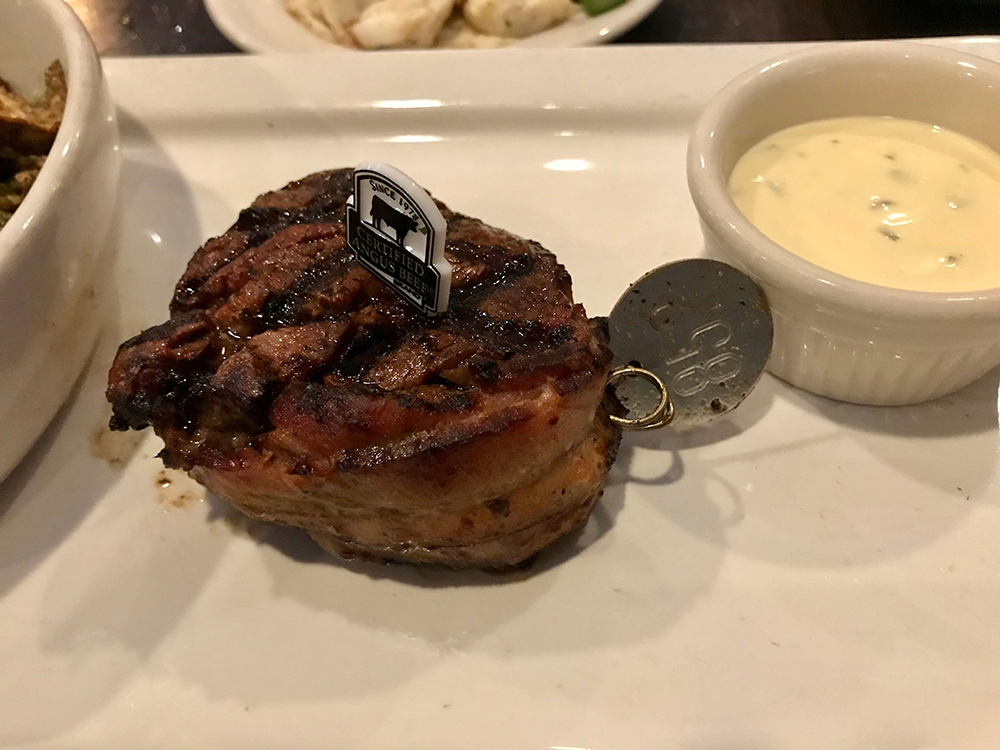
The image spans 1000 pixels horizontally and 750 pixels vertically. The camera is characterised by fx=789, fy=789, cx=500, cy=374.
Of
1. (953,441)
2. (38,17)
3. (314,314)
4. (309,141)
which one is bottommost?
(953,441)

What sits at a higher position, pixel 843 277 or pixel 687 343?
pixel 843 277

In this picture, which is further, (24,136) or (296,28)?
(296,28)

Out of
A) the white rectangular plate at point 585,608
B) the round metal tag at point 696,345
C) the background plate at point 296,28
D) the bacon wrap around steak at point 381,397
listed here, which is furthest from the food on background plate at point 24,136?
the round metal tag at point 696,345

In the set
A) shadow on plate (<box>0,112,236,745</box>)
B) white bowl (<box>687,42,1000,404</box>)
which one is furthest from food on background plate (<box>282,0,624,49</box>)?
shadow on plate (<box>0,112,236,745</box>)

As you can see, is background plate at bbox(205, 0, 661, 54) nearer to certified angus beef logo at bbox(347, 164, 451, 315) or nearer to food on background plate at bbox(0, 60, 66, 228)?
food on background plate at bbox(0, 60, 66, 228)

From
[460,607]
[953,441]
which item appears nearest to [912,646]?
[953,441]

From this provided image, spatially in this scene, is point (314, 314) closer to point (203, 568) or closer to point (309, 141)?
point (203, 568)

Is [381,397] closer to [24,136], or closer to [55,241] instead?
[55,241]

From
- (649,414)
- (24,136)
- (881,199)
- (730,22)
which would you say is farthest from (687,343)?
(730,22)
